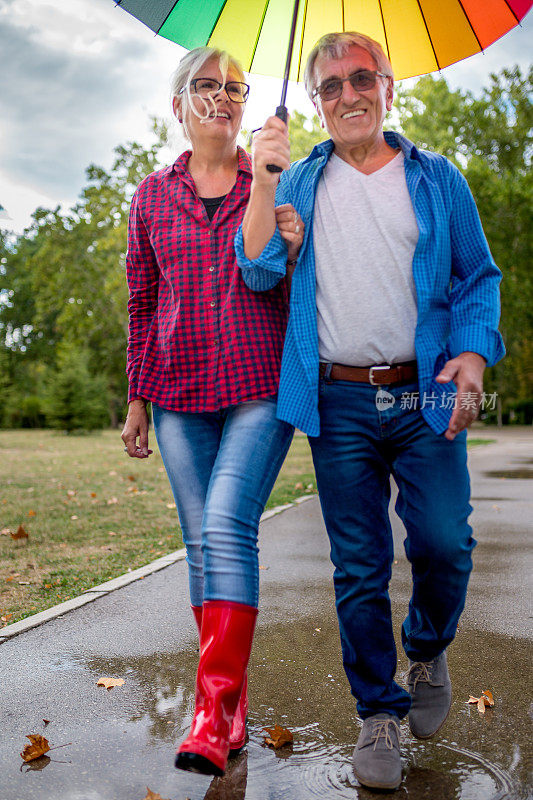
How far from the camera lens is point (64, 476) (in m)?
13.1

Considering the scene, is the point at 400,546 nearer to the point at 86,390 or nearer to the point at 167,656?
the point at 167,656

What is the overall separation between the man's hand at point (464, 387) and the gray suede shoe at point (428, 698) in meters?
0.88

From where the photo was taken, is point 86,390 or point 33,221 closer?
point 86,390

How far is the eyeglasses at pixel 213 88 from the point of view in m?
2.90

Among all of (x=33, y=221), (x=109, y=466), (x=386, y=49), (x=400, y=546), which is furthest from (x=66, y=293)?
(x=386, y=49)

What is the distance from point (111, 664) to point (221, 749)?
1.70 metres

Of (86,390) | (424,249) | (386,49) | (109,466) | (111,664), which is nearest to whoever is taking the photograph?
(424,249)

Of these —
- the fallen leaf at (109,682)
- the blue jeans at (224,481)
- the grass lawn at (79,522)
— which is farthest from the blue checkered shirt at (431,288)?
the grass lawn at (79,522)

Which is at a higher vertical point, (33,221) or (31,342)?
(33,221)

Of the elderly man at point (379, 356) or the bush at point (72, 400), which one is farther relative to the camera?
the bush at point (72, 400)

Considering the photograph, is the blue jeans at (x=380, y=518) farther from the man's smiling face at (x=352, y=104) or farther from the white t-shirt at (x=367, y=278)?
the man's smiling face at (x=352, y=104)

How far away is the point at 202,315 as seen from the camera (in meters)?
2.83

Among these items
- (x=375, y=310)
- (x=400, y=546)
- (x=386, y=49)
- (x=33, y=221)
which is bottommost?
(x=400, y=546)

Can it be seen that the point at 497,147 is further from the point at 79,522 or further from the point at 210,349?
the point at 210,349
